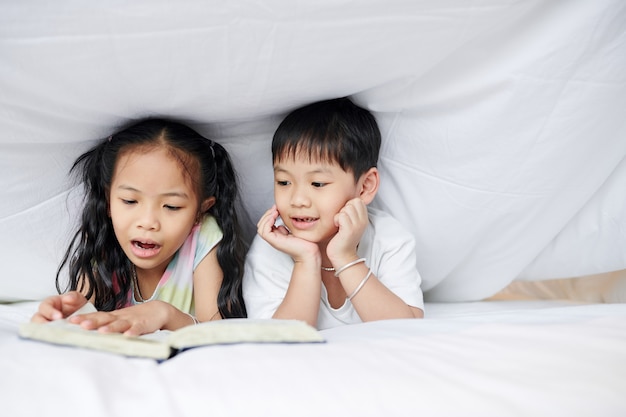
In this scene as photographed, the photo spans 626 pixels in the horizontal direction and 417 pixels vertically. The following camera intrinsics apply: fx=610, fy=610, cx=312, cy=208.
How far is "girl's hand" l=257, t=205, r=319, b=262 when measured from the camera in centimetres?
103

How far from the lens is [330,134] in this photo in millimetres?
1027

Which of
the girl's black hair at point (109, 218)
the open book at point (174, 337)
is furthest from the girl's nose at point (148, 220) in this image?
the open book at point (174, 337)

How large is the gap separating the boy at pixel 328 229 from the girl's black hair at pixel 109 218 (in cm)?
6

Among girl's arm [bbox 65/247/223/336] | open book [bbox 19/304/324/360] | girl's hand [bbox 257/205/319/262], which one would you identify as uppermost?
girl's hand [bbox 257/205/319/262]

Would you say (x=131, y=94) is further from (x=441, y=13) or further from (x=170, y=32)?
(x=441, y=13)

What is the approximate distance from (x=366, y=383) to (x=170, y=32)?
1.78ft

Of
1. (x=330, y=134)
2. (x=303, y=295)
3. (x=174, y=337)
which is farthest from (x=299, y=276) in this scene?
(x=174, y=337)

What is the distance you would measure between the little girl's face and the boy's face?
0.17 meters

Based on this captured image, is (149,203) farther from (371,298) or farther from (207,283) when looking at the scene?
(371,298)

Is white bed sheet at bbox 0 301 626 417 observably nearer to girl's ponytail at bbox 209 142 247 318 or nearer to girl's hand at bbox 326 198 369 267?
girl's hand at bbox 326 198 369 267

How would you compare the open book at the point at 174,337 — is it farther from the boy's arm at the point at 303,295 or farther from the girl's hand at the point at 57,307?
the boy's arm at the point at 303,295

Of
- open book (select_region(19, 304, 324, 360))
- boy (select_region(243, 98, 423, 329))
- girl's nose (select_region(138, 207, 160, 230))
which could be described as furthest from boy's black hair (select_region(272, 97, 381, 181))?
open book (select_region(19, 304, 324, 360))

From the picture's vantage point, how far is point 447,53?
0.94 meters

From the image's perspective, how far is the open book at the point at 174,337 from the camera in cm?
65
